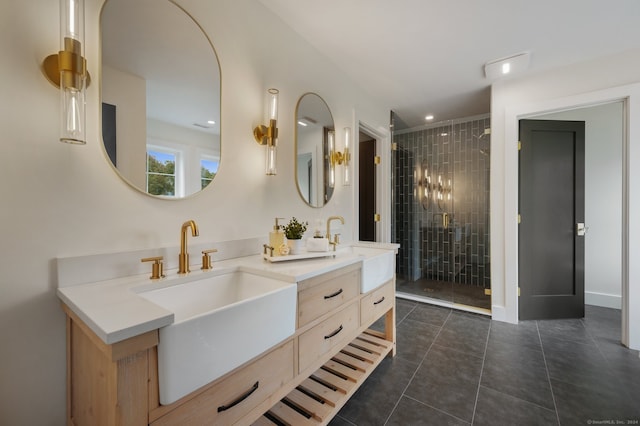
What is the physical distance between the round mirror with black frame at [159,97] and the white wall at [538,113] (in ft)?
9.39

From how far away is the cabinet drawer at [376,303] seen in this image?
5.47 ft

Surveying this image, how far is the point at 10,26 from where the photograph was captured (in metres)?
0.87

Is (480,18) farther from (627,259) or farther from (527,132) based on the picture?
(627,259)

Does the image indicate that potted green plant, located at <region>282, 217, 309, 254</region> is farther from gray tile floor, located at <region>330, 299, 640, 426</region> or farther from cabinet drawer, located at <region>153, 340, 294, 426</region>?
gray tile floor, located at <region>330, 299, 640, 426</region>

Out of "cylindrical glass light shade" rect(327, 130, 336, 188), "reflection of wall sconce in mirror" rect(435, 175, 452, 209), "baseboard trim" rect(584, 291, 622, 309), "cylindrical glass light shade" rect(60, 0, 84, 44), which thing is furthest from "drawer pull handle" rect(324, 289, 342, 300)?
"baseboard trim" rect(584, 291, 622, 309)

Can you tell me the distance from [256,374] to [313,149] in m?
1.62

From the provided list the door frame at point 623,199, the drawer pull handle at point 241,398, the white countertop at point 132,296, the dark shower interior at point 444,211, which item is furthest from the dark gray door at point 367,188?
the drawer pull handle at point 241,398

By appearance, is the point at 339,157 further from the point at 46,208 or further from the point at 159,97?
the point at 46,208

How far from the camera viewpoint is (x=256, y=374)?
94 cm

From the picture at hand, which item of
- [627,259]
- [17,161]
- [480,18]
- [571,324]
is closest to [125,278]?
[17,161]

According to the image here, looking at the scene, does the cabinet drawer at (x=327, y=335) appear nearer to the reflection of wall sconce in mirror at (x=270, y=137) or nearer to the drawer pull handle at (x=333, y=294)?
the drawer pull handle at (x=333, y=294)

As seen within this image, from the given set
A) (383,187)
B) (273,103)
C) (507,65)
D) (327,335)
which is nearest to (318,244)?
(327,335)

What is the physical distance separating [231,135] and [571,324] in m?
3.69

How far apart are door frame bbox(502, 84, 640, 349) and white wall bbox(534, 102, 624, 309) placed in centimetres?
62
